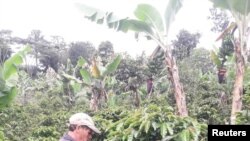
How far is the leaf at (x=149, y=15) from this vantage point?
654 centimetres

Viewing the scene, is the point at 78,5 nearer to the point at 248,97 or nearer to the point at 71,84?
the point at 248,97

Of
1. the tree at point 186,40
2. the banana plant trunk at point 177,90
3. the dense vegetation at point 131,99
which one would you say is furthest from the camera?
the tree at point 186,40

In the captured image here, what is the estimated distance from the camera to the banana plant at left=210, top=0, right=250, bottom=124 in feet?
18.1

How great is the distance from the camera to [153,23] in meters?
6.78

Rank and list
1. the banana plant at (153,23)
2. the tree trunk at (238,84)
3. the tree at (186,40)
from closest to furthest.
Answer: the tree trunk at (238,84) → the banana plant at (153,23) → the tree at (186,40)

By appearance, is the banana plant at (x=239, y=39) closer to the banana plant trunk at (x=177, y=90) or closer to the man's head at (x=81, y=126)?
the banana plant trunk at (x=177, y=90)

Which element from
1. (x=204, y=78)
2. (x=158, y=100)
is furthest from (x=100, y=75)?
(x=204, y=78)

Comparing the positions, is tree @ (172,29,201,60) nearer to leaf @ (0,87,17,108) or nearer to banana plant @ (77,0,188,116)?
banana plant @ (77,0,188,116)

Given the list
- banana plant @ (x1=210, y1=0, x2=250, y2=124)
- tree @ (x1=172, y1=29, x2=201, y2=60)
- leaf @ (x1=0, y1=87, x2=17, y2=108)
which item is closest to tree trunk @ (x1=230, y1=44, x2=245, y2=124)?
banana plant @ (x1=210, y1=0, x2=250, y2=124)

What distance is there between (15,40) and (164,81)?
15.7 m

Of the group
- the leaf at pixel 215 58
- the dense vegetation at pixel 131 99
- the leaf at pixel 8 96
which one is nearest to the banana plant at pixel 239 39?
the dense vegetation at pixel 131 99

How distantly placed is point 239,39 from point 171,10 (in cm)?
137

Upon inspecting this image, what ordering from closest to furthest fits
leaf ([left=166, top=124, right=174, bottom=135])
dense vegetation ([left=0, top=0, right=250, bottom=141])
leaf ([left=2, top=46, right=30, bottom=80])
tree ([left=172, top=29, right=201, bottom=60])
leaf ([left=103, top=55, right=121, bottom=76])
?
leaf ([left=166, top=124, right=174, bottom=135]), dense vegetation ([left=0, top=0, right=250, bottom=141]), leaf ([left=2, top=46, right=30, bottom=80]), leaf ([left=103, top=55, right=121, bottom=76]), tree ([left=172, top=29, right=201, bottom=60])

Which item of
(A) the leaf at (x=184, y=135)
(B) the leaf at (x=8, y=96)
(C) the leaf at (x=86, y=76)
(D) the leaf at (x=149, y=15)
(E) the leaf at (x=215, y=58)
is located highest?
(D) the leaf at (x=149, y=15)
